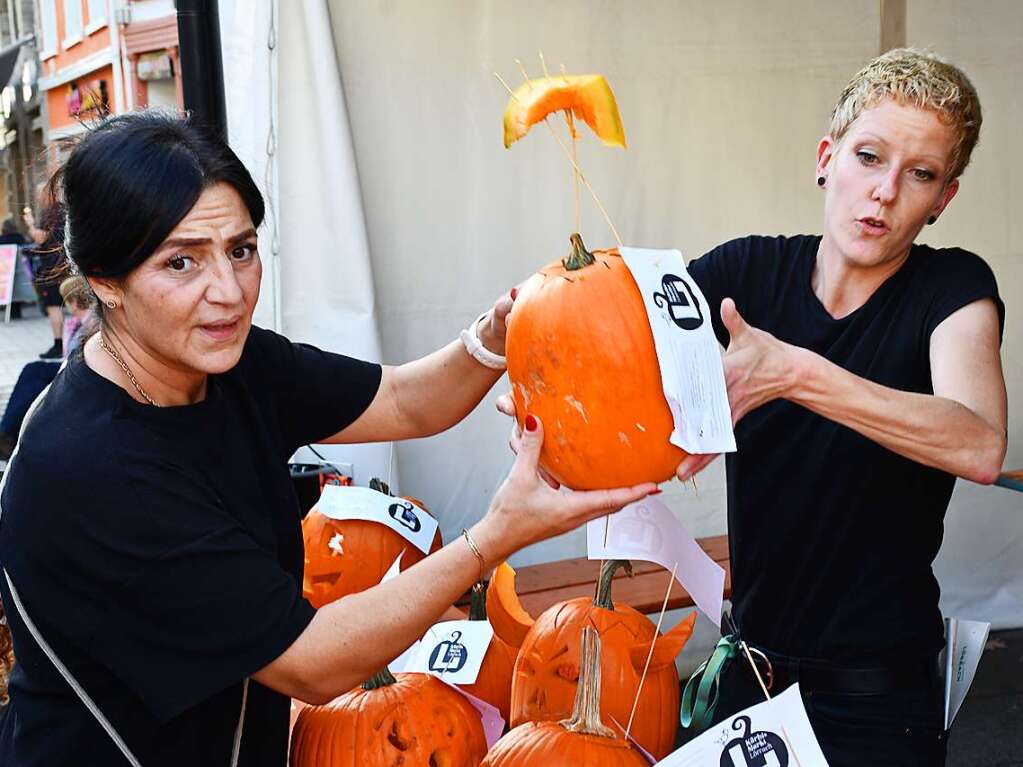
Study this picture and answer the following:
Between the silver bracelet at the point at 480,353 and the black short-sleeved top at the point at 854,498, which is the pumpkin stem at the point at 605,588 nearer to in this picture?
the black short-sleeved top at the point at 854,498

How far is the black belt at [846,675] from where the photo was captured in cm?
187

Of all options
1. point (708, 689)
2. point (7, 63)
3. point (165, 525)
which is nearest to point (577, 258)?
point (165, 525)

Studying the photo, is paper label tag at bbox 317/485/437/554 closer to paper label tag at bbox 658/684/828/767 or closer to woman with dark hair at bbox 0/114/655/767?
woman with dark hair at bbox 0/114/655/767

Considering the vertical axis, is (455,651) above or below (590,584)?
above

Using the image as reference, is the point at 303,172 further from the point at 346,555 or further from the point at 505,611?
the point at 505,611

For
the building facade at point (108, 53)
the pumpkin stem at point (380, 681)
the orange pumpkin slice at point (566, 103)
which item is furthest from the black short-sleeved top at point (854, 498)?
the building facade at point (108, 53)

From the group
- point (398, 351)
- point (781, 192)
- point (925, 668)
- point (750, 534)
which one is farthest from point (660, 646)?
point (781, 192)

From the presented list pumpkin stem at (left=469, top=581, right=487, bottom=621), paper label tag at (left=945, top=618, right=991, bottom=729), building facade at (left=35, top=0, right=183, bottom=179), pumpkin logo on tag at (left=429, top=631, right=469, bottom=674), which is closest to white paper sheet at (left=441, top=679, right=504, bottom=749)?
pumpkin logo on tag at (left=429, top=631, right=469, bottom=674)

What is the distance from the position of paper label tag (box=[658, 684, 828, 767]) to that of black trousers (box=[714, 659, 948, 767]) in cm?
35

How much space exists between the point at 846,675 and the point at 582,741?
0.50 meters

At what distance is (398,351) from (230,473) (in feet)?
7.41

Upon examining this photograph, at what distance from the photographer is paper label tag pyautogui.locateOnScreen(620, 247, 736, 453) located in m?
1.53

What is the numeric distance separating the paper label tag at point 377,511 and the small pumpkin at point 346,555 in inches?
2.7

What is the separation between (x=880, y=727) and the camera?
1.86 metres
